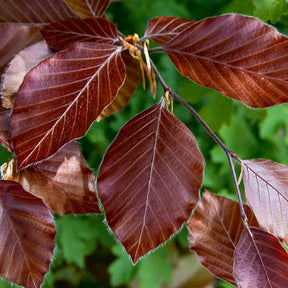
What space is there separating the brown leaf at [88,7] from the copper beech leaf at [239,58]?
0.45ft

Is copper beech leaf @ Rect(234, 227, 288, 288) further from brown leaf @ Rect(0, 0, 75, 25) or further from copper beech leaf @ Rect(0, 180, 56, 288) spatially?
brown leaf @ Rect(0, 0, 75, 25)

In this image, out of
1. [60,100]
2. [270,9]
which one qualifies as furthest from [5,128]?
[270,9]

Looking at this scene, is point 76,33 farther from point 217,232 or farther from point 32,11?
point 217,232

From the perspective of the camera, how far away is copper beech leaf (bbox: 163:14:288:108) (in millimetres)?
449

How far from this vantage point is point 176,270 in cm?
234

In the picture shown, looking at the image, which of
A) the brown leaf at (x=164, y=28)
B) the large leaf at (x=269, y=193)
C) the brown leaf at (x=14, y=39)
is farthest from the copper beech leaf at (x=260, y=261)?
the brown leaf at (x=14, y=39)

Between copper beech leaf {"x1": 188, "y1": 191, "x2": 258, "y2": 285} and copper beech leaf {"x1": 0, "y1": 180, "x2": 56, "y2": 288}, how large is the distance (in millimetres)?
182

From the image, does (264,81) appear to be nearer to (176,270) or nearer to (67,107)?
(67,107)

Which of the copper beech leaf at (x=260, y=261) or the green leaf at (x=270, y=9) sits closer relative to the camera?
the copper beech leaf at (x=260, y=261)

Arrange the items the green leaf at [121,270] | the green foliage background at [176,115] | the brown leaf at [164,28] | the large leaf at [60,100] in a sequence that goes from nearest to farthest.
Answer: the large leaf at [60,100]
the brown leaf at [164,28]
the green foliage background at [176,115]
the green leaf at [121,270]

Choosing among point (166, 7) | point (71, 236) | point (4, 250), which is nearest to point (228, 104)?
point (4, 250)

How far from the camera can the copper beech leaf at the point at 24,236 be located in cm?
46

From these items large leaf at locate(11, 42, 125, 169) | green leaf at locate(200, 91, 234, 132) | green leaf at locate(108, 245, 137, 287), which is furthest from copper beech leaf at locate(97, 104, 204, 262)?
green leaf at locate(108, 245, 137, 287)

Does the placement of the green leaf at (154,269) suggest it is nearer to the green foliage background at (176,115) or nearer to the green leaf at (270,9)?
the green foliage background at (176,115)
